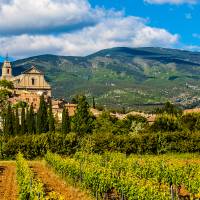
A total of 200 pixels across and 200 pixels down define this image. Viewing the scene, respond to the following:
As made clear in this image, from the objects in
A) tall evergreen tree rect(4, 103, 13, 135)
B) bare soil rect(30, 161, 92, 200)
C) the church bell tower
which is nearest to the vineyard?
bare soil rect(30, 161, 92, 200)

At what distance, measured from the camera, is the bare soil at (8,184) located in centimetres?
2622

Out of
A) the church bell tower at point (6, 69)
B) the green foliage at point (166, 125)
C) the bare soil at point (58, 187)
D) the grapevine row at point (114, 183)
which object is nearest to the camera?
the grapevine row at point (114, 183)

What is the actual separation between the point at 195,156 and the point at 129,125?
30.9 metres

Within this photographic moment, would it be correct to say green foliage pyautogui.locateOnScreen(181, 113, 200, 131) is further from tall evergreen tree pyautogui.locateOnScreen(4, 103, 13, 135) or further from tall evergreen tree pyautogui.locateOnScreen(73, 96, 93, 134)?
tall evergreen tree pyautogui.locateOnScreen(4, 103, 13, 135)

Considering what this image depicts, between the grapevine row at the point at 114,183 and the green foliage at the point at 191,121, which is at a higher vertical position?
the grapevine row at the point at 114,183

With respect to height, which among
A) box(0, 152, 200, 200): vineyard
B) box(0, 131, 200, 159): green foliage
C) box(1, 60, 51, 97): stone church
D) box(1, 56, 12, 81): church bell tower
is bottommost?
box(0, 131, 200, 159): green foliage

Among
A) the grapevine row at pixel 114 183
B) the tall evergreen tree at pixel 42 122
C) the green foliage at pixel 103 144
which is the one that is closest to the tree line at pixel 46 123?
the tall evergreen tree at pixel 42 122

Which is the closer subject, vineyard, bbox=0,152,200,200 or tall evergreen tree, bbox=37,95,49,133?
vineyard, bbox=0,152,200,200

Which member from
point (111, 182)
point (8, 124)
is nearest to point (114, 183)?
point (111, 182)

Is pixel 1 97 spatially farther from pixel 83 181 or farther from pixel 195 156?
pixel 83 181

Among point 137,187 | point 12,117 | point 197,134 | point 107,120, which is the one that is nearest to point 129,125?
point 107,120

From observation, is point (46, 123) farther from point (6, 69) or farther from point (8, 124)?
point (6, 69)

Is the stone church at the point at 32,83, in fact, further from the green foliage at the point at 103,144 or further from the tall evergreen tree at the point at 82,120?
the green foliage at the point at 103,144

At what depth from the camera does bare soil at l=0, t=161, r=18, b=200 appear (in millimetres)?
26219
